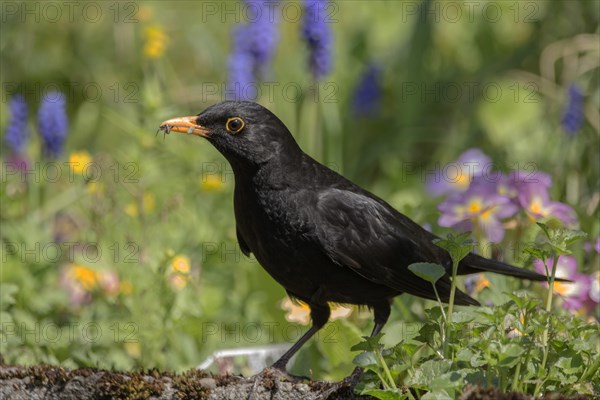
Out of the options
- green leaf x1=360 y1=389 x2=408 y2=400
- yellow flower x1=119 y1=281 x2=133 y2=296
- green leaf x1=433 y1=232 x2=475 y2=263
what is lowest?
yellow flower x1=119 y1=281 x2=133 y2=296

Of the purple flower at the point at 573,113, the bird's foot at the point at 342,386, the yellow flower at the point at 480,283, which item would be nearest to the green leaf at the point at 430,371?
the bird's foot at the point at 342,386

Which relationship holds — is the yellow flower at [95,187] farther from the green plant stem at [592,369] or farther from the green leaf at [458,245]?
the green plant stem at [592,369]

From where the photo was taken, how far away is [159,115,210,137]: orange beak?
361 centimetres

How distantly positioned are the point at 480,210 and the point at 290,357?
996 millimetres

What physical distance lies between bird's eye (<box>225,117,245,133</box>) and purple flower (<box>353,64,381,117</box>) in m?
2.60

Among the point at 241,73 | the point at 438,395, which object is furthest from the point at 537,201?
the point at 241,73

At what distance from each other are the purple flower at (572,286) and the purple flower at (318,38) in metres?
2.00

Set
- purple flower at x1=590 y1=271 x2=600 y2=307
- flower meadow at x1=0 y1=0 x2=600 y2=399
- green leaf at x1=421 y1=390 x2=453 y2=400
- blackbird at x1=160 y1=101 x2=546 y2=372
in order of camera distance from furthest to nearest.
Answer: purple flower at x1=590 y1=271 x2=600 y2=307
blackbird at x1=160 y1=101 x2=546 y2=372
flower meadow at x1=0 y1=0 x2=600 y2=399
green leaf at x1=421 y1=390 x2=453 y2=400

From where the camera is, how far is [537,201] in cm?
417

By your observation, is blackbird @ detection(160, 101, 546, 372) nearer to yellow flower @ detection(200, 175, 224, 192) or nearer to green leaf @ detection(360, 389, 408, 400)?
green leaf @ detection(360, 389, 408, 400)

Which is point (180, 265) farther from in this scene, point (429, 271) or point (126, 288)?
point (429, 271)

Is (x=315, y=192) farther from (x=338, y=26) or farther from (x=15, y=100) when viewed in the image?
(x=338, y=26)

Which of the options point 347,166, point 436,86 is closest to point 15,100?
point 347,166

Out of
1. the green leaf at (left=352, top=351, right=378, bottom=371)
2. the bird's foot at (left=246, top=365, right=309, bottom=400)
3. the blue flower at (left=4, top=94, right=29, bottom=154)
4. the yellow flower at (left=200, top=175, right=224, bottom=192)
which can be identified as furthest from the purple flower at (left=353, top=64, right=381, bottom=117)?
the green leaf at (left=352, top=351, right=378, bottom=371)
